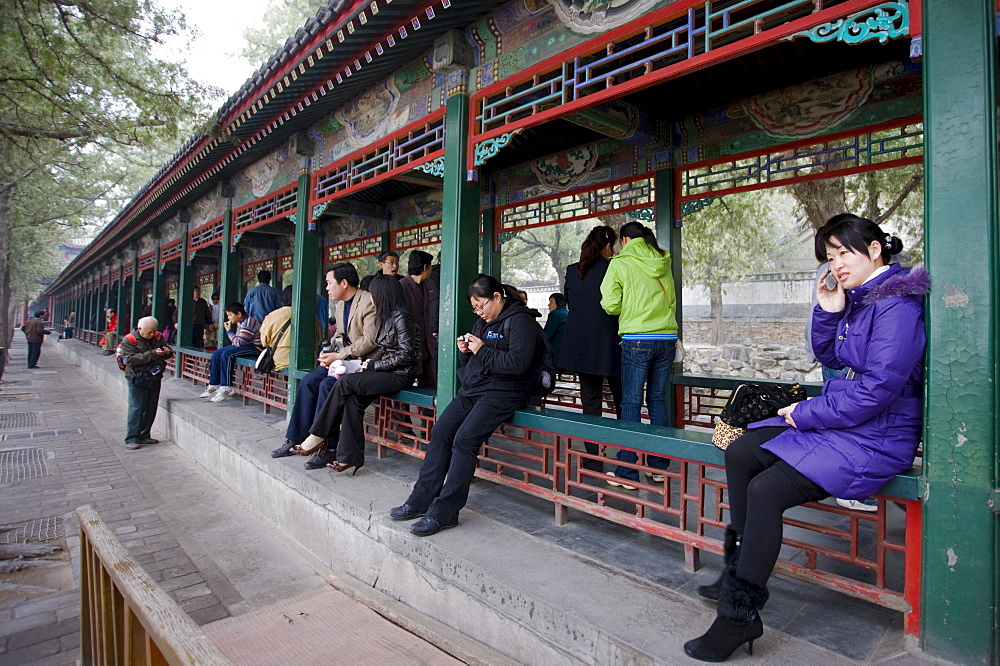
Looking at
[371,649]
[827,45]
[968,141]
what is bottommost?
[371,649]

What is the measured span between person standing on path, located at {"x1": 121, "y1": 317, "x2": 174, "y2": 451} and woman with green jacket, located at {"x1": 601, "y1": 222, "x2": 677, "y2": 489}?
5.95 metres

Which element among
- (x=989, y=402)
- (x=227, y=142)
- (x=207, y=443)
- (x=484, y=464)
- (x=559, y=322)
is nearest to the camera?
(x=989, y=402)

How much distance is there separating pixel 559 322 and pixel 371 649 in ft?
12.6

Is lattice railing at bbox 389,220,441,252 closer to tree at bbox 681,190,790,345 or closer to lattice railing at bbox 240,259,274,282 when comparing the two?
tree at bbox 681,190,790,345

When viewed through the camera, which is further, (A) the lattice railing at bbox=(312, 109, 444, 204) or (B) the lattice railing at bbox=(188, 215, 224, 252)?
(B) the lattice railing at bbox=(188, 215, 224, 252)

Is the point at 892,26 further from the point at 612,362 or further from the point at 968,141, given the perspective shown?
the point at 612,362

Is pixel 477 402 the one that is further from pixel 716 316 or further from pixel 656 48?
pixel 716 316

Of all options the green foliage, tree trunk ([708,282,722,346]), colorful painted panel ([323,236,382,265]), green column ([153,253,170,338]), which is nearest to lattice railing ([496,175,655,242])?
the green foliage

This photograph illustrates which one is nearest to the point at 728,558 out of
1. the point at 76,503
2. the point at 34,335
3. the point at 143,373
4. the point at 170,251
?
the point at 76,503

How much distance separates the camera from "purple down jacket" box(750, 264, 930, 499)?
6.20 feet

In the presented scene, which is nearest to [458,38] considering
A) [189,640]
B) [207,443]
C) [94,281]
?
[189,640]

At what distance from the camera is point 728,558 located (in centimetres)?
212

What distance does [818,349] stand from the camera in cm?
227

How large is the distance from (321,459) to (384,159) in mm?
2694
